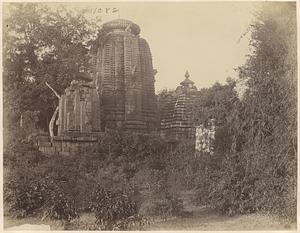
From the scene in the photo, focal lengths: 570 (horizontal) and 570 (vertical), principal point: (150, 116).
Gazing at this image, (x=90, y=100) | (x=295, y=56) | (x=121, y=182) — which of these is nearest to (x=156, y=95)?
(x=90, y=100)

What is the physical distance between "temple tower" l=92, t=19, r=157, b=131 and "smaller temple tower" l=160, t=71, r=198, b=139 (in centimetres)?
18

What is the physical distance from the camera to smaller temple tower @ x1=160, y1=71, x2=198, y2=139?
183 inches

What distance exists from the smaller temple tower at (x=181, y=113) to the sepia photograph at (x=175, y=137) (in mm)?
19

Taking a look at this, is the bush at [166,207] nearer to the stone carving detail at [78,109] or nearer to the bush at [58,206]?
the bush at [58,206]

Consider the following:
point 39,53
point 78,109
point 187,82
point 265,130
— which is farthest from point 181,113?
point 39,53

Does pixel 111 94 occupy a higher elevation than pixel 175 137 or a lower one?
higher

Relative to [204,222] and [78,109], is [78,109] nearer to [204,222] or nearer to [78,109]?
[78,109]

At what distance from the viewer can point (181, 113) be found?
5.00 metres

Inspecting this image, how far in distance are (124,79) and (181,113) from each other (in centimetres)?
106

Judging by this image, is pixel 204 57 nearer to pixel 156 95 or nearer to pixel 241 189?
pixel 156 95

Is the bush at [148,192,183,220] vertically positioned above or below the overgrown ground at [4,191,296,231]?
above

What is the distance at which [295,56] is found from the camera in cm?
432

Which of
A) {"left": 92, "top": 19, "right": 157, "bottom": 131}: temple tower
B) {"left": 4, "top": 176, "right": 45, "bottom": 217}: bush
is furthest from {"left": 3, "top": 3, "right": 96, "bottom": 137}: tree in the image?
{"left": 4, "top": 176, "right": 45, "bottom": 217}: bush

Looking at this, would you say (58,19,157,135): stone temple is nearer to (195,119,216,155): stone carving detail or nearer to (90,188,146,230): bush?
(195,119,216,155): stone carving detail
